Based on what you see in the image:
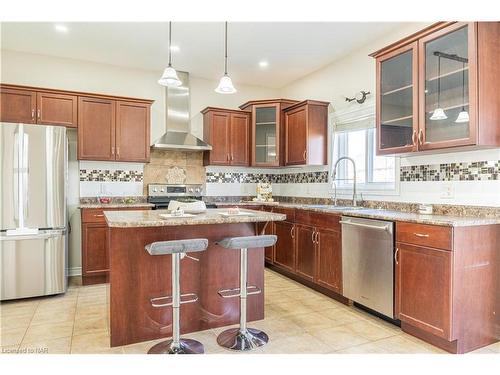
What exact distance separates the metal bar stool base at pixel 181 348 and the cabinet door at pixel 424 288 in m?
1.61

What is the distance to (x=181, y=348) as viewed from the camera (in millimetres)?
2320

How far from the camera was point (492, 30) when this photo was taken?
2.55 meters

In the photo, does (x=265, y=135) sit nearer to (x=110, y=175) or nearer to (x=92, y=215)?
(x=110, y=175)

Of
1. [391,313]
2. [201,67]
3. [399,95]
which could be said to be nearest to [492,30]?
[399,95]

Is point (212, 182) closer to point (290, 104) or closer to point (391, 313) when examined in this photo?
point (290, 104)

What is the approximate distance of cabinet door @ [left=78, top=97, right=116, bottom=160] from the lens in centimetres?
422

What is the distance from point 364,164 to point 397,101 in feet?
3.51

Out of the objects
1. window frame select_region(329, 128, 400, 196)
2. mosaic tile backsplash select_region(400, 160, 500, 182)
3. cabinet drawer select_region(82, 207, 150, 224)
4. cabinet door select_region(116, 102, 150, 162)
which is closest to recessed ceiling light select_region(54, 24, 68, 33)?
cabinet door select_region(116, 102, 150, 162)

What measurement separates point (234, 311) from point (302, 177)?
2805mm

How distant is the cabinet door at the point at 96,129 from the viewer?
422 cm

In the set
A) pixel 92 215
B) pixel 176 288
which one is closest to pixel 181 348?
pixel 176 288

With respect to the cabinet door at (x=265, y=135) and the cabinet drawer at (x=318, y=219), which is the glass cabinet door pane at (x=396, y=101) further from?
the cabinet door at (x=265, y=135)

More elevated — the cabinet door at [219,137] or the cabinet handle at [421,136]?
the cabinet door at [219,137]

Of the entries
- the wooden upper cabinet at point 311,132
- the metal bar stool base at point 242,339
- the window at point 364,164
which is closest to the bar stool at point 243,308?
the metal bar stool base at point 242,339
